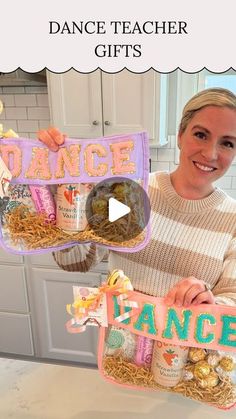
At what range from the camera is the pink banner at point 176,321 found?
13.6 inches

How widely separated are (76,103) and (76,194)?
77 cm

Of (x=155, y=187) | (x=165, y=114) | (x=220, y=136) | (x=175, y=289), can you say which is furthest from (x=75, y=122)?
(x=175, y=289)

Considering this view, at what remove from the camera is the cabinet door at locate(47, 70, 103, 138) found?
1090mm

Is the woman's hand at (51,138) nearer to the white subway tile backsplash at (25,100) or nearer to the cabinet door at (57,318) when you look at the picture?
the cabinet door at (57,318)

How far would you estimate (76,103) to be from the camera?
1.12 m

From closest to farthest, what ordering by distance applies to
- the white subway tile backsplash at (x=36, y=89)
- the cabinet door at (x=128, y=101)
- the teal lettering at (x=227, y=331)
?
the teal lettering at (x=227, y=331)
the cabinet door at (x=128, y=101)
the white subway tile backsplash at (x=36, y=89)

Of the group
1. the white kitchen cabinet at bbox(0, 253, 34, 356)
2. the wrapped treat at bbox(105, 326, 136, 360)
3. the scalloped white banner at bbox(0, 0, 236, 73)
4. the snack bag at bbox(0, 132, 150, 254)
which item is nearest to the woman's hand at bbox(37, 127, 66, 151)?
the snack bag at bbox(0, 132, 150, 254)

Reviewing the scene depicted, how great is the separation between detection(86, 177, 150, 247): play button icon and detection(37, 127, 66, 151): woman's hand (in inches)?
2.7

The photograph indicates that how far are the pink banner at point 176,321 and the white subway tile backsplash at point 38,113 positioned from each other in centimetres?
111

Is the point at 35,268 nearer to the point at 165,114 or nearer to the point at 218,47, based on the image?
the point at 165,114

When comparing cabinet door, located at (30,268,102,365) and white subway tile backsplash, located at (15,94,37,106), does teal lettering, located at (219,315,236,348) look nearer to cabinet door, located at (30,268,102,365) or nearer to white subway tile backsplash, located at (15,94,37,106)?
cabinet door, located at (30,268,102,365)

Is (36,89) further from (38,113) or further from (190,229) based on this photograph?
(190,229)

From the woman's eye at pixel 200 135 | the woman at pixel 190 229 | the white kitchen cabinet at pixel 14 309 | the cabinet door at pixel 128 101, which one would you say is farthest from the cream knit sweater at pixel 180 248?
the white kitchen cabinet at pixel 14 309

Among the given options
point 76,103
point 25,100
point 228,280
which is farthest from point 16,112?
point 228,280
